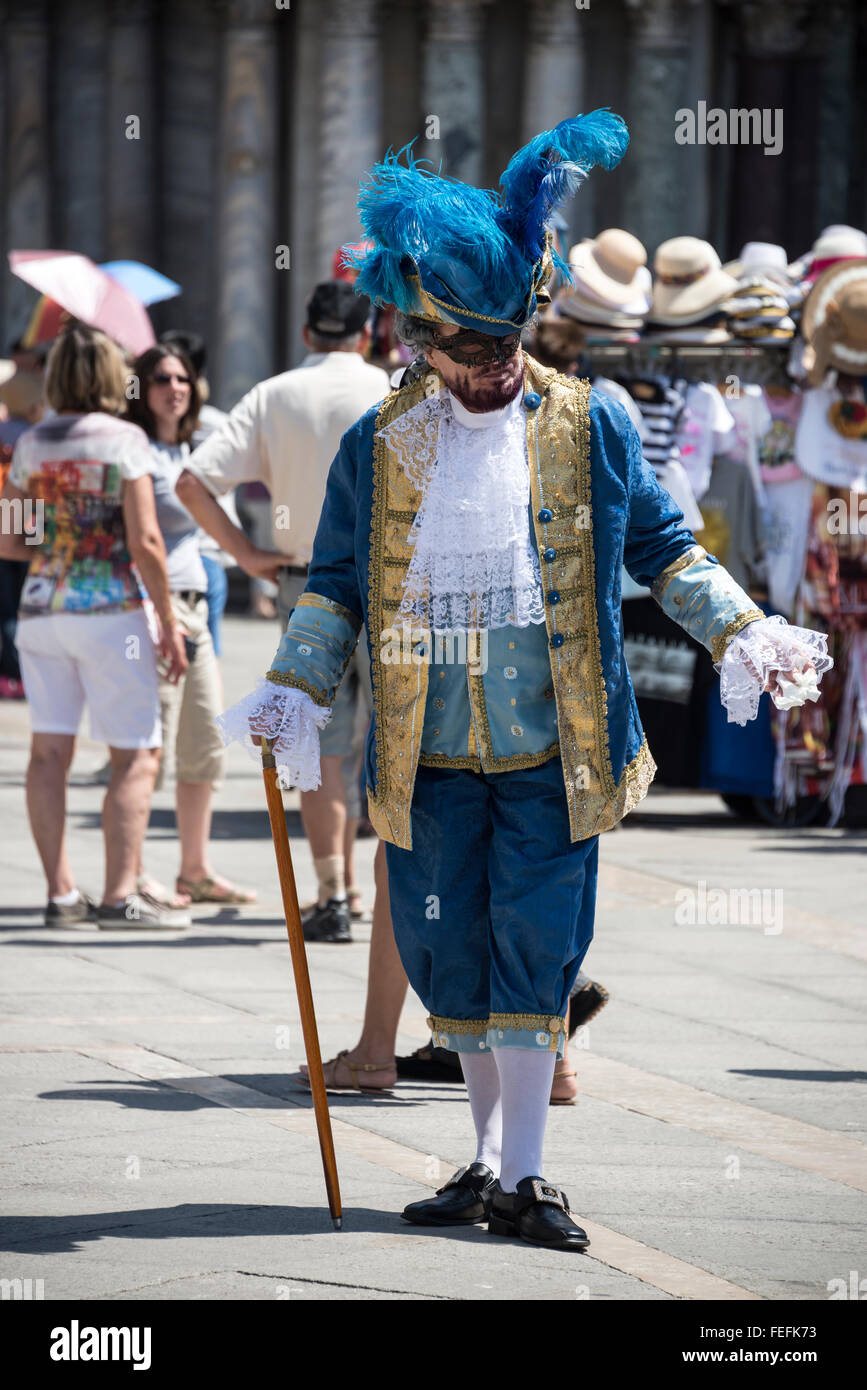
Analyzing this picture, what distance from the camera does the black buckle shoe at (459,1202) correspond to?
3734mm

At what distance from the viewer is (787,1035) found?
533 centimetres

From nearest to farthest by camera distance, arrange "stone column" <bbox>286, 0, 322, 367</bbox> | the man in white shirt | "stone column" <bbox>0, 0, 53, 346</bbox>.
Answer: the man in white shirt, "stone column" <bbox>286, 0, 322, 367</bbox>, "stone column" <bbox>0, 0, 53, 346</bbox>

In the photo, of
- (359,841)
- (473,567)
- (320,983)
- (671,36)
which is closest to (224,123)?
(671,36)

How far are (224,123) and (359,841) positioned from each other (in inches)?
558

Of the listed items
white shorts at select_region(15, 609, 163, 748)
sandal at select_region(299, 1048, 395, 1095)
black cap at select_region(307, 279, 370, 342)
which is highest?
black cap at select_region(307, 279, 370, 342)

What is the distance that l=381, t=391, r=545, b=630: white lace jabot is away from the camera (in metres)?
3.74

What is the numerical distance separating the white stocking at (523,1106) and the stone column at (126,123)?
18.7m

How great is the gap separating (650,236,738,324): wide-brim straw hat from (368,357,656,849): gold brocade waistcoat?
4.92 metres

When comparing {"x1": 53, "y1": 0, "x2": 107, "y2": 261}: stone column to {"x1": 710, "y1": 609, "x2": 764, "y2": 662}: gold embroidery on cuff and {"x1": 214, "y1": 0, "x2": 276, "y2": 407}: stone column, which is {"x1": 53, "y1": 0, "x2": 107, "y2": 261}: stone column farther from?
{"x1": 710, "y1": 609, "x2": 764, "y2": 662}: gold embroidery on cuff

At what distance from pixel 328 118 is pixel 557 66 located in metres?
2.28

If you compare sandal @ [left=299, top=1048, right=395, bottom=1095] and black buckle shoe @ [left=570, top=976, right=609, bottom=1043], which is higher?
black buckle shoe @ [left=570, top=976, right=609, bottom=1043]

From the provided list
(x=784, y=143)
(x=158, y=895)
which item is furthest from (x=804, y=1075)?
(x=784, y=143)

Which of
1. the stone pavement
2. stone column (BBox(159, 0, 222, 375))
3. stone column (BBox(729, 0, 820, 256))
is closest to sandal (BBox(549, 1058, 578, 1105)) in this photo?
the stone pavement

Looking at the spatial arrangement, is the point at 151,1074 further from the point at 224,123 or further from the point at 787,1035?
the point at 224,123
